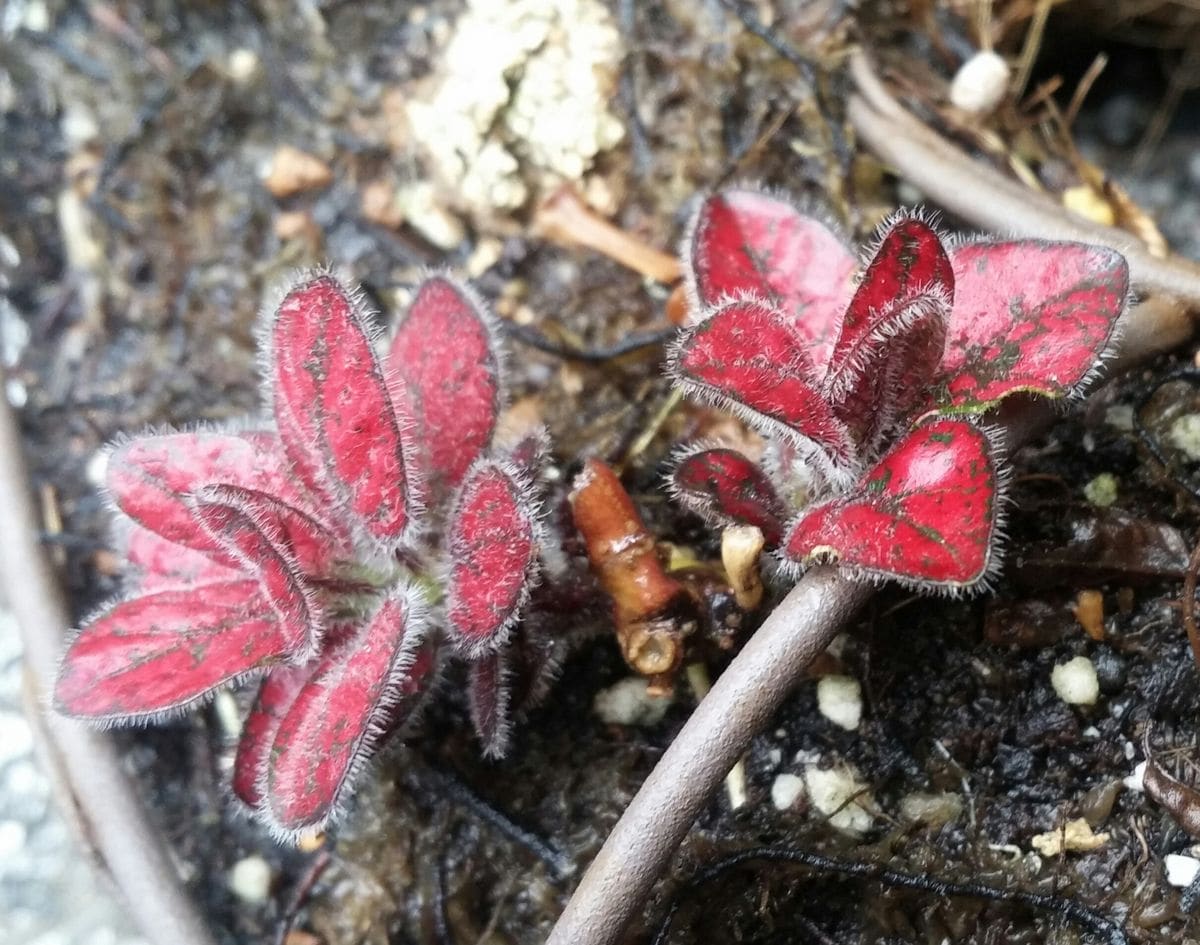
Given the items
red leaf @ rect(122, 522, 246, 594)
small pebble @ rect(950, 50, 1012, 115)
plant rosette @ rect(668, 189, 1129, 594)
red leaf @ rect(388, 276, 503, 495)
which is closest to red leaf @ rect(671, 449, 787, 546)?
plant rosette @ rect(668, 189, 1129, 594)

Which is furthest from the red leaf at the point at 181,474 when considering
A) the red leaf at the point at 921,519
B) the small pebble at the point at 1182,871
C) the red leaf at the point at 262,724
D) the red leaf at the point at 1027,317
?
the small pebble at the point at 1182,871

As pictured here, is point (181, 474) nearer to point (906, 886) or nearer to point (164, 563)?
point (164, 563)

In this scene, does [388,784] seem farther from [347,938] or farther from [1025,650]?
[1025,650]

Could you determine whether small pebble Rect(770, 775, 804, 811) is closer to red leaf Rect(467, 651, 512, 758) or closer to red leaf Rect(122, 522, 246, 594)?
red leaf Rect(467, 651, 512, 758)

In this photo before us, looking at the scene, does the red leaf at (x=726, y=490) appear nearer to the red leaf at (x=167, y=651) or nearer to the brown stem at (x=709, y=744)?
the brown stem at (x=709, y=744)

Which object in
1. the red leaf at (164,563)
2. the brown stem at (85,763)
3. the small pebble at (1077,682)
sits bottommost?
the brown stem at (85,763)

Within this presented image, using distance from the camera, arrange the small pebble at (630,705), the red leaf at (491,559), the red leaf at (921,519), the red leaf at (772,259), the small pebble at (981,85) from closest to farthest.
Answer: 1. the red leaf at (921,519)
2. the red leaf at (491,559)
3. the red leaf at (772,259)
4. the small pebble at (630,705)
5. the small pebble at (981,85)
